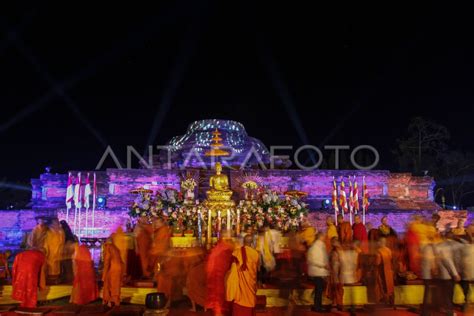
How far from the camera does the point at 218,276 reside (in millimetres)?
8266

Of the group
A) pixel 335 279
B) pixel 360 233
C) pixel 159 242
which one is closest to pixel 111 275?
pixel 159 242

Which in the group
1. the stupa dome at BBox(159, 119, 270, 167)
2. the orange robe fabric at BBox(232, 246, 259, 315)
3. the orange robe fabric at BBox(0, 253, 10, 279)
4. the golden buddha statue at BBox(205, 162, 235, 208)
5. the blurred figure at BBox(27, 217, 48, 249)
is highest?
the stupa dome at BBox(159, 119, 270, 167)

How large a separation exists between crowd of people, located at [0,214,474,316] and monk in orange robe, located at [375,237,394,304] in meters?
0.02

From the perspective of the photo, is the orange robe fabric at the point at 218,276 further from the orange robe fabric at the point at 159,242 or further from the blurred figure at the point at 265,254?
the orange robe fabric at the point at 159,242

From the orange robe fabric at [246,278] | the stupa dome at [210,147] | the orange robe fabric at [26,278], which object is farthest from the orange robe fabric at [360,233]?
the stupa dome at [210,147]

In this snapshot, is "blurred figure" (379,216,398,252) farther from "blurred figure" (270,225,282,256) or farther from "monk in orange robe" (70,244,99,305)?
"monk in orange robe" (70,244,99,305)

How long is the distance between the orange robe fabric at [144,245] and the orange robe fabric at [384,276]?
5.21 metres

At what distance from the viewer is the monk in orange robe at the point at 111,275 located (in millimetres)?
8906

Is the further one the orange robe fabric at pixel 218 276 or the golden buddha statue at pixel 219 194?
the golden buddha statue at pixel 219 194

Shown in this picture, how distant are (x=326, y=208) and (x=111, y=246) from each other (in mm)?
14073

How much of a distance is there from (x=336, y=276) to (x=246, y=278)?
223 centimetres

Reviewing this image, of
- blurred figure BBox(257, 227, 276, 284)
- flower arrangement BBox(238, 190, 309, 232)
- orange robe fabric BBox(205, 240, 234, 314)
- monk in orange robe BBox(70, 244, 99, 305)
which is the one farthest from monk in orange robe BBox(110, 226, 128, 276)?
flower arrangement BBox(238, 190, 309, 232)

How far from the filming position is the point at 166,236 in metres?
10.7

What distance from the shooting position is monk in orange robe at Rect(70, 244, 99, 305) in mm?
9062
